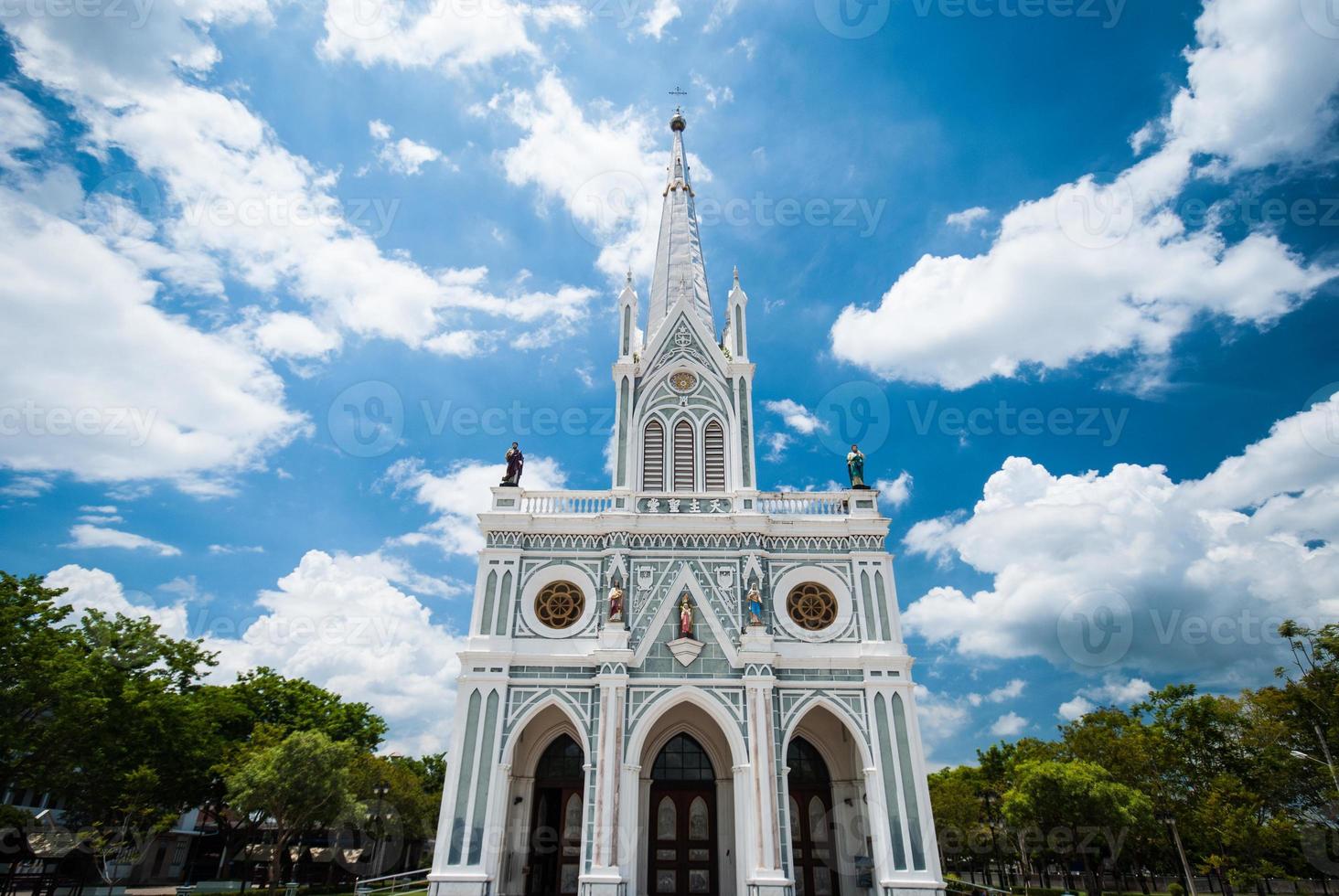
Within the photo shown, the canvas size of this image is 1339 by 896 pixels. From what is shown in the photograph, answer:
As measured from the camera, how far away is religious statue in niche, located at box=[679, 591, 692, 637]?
20.9 metres

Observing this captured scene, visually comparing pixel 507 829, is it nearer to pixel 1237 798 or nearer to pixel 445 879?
pixel 445 879

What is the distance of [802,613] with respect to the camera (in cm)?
2222

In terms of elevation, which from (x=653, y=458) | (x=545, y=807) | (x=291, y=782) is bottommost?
(x=545, y=807)

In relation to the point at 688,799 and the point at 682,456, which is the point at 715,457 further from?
the point at 688,799

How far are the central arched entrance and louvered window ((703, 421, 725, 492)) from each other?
8.35 metres

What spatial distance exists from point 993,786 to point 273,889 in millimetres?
33645

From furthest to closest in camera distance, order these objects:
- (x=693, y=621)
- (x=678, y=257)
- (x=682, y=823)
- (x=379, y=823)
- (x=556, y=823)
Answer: (x=379, y=823) < (x=678, y=257) < (x=556, y=823) < (x=682, y=823) < (x=693, y=621)

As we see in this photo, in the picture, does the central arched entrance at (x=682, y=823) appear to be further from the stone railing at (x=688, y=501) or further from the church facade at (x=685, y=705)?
the stone railing at (x=688, y=501)

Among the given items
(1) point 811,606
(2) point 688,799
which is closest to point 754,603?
(1) point 811,606

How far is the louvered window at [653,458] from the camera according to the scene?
24797 millimetres

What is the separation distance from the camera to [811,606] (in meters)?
22.3

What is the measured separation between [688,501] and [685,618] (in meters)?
4.26

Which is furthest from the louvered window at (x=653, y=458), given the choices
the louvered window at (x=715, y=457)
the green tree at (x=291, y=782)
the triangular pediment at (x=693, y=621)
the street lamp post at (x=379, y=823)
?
the street lamp post at (x=379, y=823)

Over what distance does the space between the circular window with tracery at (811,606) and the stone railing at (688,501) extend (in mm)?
2574
